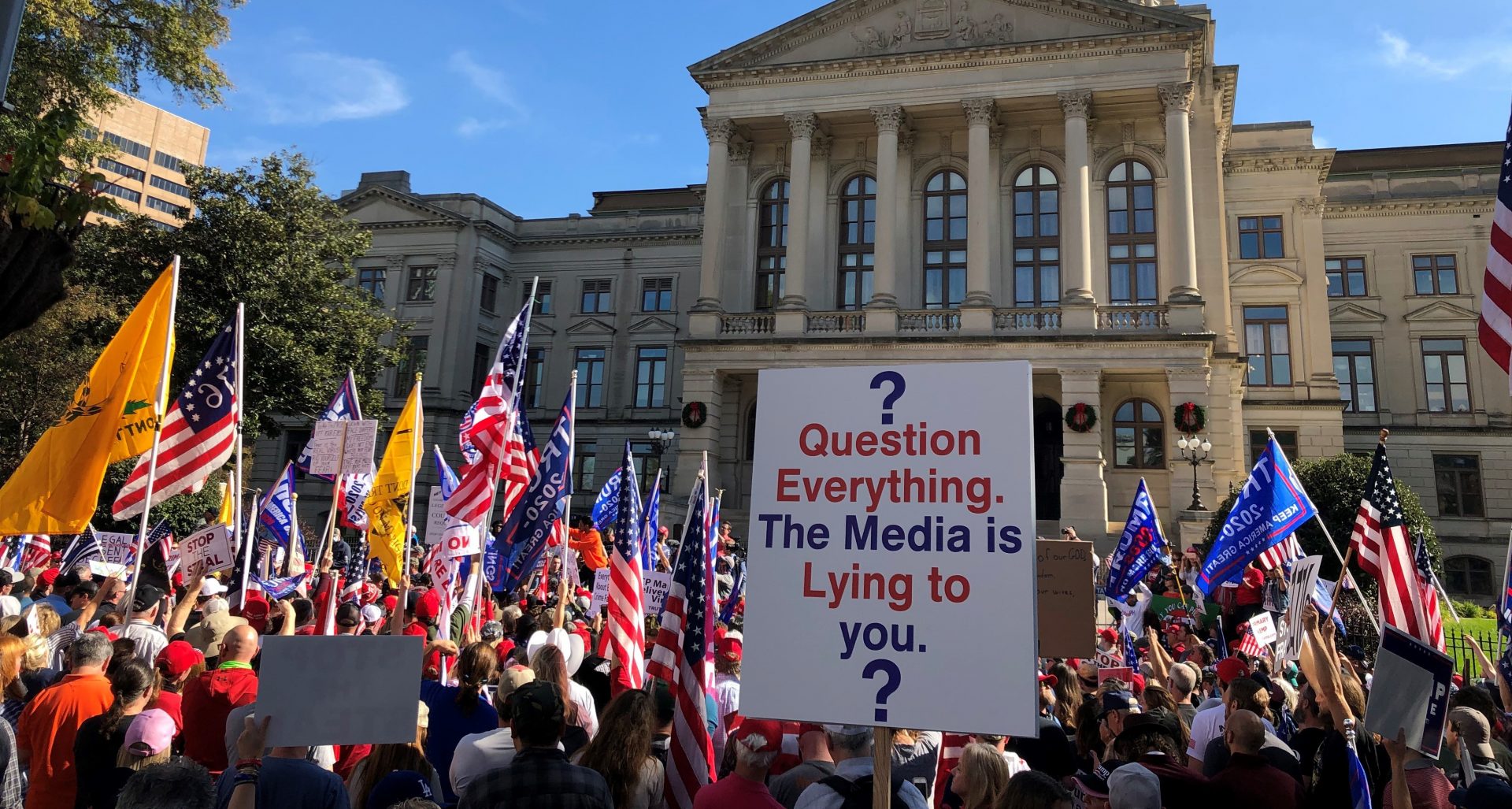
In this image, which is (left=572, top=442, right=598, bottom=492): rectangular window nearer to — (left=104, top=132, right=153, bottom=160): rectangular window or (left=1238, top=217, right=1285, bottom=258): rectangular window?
(left=1238, top=217, right=1285, bottom=258): rectangular window

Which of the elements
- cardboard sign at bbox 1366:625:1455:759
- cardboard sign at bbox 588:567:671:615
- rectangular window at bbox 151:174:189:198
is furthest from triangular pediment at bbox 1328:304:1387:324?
rectangular window at bbox 151:174:189:198

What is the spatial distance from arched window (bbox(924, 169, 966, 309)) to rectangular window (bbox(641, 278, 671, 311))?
15662 mm

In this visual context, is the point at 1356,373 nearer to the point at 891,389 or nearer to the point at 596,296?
the point at 596,296

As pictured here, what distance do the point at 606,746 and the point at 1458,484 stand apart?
151ft

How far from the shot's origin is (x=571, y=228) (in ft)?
164

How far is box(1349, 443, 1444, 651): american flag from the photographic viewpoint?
7.76 meters

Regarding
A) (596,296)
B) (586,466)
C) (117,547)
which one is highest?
(596,296)

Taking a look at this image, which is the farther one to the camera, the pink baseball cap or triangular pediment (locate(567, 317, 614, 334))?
triangular pediment (locate(567, 317, 614, 334))

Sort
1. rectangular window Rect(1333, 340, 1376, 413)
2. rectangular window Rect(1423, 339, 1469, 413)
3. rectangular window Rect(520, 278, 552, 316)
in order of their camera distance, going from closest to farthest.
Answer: rectangular window Rect(1423, 339, 1469, 413), rectangular window Rect(1333, 340, 1376, 413), rectangular window Rect(520, 278, 552, 316)

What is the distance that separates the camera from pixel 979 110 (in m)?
34.4

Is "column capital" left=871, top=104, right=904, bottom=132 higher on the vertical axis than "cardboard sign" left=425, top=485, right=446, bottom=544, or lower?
higher

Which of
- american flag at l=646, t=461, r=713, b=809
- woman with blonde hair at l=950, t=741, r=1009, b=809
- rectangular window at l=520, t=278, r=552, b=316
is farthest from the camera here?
rectangular window at l=520, t=278, r=552, b=316

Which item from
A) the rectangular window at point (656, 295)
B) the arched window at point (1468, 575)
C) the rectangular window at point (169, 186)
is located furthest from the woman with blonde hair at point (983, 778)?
the rectangular window at point (169, 186)

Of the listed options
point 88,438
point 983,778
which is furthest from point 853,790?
point 88,438
